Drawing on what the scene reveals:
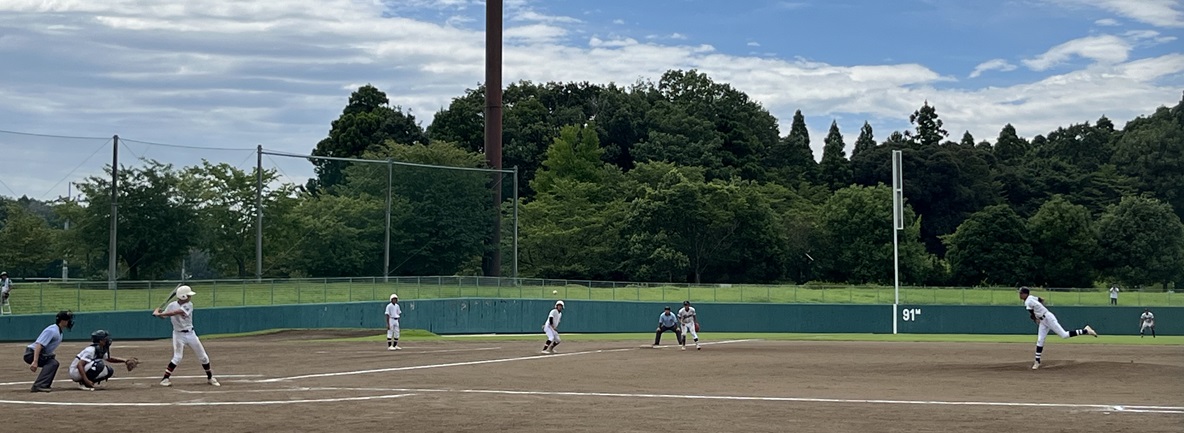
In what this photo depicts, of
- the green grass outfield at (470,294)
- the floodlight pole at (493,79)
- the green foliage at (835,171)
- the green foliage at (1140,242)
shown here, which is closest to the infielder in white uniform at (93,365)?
the green grass outfield at (470,294)

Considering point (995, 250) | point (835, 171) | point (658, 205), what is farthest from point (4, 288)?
point (835, 171)

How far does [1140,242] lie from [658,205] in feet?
116

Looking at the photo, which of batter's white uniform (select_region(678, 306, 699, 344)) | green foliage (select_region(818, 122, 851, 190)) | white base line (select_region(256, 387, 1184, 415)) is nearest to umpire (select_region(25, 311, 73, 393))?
white base line (select_region(256, 387, 1184, 415))

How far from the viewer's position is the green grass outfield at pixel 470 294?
44906 mm

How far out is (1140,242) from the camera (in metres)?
89.2

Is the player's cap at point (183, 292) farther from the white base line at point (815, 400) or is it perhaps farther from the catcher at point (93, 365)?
the white base line at point (815, 400)

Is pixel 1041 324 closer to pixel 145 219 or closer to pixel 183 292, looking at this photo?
pixel 183 292

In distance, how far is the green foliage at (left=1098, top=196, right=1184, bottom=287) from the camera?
8262 cm

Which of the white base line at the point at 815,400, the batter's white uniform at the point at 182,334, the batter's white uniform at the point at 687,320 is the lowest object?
the white base line at the point at 815,400

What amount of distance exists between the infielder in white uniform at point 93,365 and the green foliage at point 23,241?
32269mm

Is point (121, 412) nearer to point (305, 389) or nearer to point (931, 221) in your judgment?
point (305, 389)

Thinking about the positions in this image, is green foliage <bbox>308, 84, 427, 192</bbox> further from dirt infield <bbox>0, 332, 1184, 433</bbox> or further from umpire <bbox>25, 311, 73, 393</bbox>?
umpire <bbox>25, 311, 73, 393</bbox>

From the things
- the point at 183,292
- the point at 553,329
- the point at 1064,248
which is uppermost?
the point at 1064,248

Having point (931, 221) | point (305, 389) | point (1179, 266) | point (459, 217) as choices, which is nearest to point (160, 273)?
point (459, 217)
